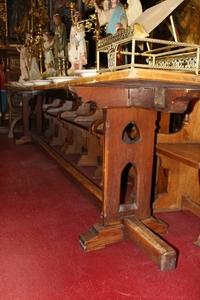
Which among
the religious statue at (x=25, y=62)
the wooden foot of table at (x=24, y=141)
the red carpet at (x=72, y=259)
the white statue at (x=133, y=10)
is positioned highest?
the white statue at (x=133, y=10)

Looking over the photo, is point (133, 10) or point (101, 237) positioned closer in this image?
point (101, 237)

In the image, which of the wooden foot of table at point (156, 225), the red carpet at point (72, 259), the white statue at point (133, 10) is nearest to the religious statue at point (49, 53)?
the white statue at point (133, 10)

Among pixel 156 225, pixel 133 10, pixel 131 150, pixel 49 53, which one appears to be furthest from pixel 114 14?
pixel 49 53

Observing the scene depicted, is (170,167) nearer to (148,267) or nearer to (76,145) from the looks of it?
(148,267)

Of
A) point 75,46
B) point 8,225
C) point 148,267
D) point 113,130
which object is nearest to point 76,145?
point 75,46

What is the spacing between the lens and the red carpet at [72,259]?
140 cm

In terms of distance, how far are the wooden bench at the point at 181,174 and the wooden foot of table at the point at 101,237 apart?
0.54m

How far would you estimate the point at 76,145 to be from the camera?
3992 mm

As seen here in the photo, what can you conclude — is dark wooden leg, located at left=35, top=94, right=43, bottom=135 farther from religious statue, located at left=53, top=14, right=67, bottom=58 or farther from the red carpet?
Answer: the red carpet

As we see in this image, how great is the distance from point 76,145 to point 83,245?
7.64 ft

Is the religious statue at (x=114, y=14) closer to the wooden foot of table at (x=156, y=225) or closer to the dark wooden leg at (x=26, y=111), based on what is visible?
the wooden foot of table at (x=156, y=225)

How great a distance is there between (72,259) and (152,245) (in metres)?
0.42

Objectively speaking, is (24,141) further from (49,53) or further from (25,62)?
(25,62)

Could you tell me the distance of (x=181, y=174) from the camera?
2332 millimetres
